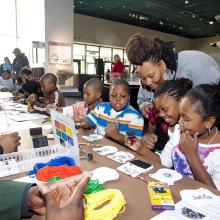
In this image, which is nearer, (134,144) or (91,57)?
(134,144)

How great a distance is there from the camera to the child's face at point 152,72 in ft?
5.73

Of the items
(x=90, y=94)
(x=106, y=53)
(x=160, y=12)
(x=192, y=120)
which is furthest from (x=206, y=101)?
(x=106, y=53)

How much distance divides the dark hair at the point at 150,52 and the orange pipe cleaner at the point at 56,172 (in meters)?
1.08

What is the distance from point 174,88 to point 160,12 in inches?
373

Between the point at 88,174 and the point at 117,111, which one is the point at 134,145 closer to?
the point at 117,111

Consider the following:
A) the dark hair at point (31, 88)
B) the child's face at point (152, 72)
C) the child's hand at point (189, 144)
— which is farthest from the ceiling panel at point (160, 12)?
the child's hand at point (189, 144)

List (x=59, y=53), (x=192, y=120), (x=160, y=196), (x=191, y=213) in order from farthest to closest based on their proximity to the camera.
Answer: (x=59, y=53) → (x=192, y=120) → (x=160, y=196) → (x=191, y=213)

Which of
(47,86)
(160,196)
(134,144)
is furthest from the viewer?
(47,86)

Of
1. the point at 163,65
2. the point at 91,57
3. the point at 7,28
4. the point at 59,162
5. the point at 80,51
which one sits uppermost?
the point at 7,28

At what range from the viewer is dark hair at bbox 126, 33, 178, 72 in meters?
1.76

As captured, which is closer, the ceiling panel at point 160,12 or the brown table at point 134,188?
the brown table at point 134,188

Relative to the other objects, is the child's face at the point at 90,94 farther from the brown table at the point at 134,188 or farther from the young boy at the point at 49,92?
the brown table at the point at 134,188

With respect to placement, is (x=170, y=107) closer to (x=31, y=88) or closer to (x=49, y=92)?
(x=49, y=92)

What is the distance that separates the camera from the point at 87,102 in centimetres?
256
